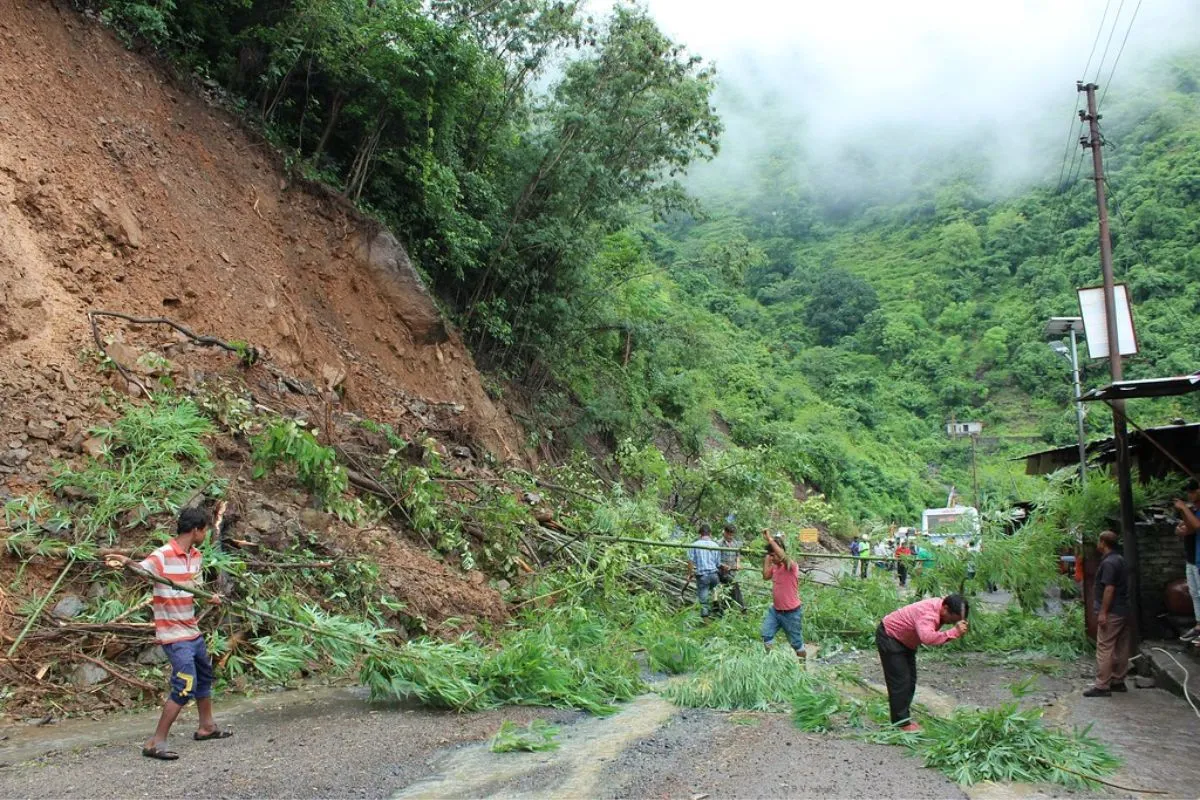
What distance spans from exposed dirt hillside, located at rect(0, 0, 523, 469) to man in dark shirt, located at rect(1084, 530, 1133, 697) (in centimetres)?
873

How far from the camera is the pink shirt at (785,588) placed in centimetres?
846

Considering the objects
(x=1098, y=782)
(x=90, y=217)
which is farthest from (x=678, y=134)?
(x=1098, y=782)

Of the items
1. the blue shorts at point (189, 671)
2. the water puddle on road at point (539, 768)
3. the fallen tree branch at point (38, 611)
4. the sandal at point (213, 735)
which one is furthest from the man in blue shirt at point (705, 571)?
the fallen tree branch at point (38, 611)

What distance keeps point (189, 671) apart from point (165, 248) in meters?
7.00

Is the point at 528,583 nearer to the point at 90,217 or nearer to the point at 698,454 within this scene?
the point at 90,217

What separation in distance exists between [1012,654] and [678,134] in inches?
461

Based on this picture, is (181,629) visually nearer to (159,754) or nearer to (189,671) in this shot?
(189,671)

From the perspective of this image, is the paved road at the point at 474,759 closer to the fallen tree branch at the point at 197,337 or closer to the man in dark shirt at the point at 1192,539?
the man in dark shirt at the point at 1192,539

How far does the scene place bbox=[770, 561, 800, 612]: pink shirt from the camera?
27.8 ft

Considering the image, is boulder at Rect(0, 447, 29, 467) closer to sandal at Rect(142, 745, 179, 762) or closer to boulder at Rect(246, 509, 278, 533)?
boulder at Rect(246, 509, 278, 533)

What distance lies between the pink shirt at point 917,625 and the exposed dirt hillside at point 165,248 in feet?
23.8

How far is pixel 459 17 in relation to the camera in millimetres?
14656

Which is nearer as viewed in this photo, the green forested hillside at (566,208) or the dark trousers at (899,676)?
the dark trousers at (899,676)

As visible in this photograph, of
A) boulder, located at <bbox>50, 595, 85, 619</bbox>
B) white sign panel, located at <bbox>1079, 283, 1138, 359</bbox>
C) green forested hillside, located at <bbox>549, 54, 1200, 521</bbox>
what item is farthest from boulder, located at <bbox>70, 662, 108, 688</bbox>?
white sign panel, located at <bbox>1079, 283, 1138, 359</bbox>
